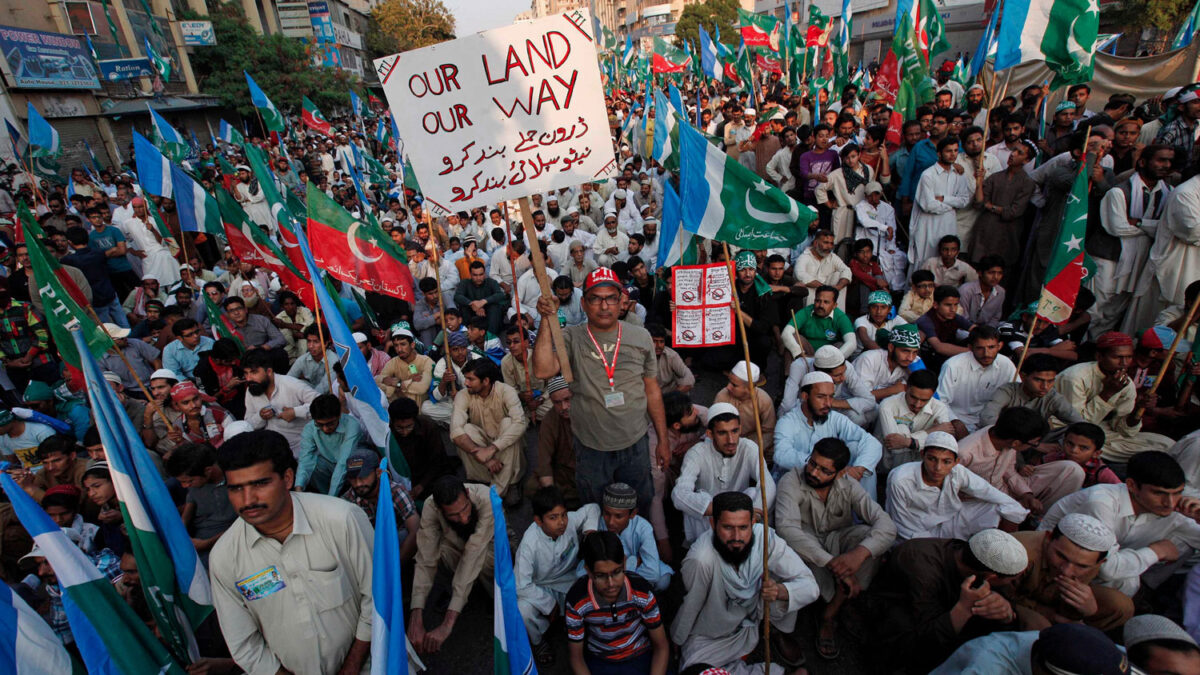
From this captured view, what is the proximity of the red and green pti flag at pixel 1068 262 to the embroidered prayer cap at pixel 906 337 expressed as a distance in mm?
925

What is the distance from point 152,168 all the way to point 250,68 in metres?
27.2

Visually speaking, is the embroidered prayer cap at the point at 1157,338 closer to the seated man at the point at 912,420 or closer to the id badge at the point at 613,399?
the seated man at the point at 912,420

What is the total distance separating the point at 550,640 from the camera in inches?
145

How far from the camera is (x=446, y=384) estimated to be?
5.81 metres

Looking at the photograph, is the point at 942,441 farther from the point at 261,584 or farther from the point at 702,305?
the point at 261,584

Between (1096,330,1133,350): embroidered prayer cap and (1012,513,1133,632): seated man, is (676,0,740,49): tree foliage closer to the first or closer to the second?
(1096,330,1133,350): embroidered prayer cap

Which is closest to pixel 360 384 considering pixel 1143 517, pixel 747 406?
pixel 747 406

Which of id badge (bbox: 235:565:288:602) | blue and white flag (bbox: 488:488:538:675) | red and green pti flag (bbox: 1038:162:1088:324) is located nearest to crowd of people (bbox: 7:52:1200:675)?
id badge (bbox: 235:565:288:602)

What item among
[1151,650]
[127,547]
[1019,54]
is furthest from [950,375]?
[127,547]

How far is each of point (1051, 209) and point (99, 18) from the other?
30605mm

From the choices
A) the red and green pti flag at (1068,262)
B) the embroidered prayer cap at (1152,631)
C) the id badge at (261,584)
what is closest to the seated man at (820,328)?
the red and green pti flag at (1068,262)

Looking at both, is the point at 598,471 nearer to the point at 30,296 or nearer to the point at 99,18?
the point at 30,296

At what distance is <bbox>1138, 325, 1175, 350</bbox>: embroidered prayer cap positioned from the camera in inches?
173

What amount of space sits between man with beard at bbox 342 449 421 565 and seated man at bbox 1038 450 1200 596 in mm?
4095
